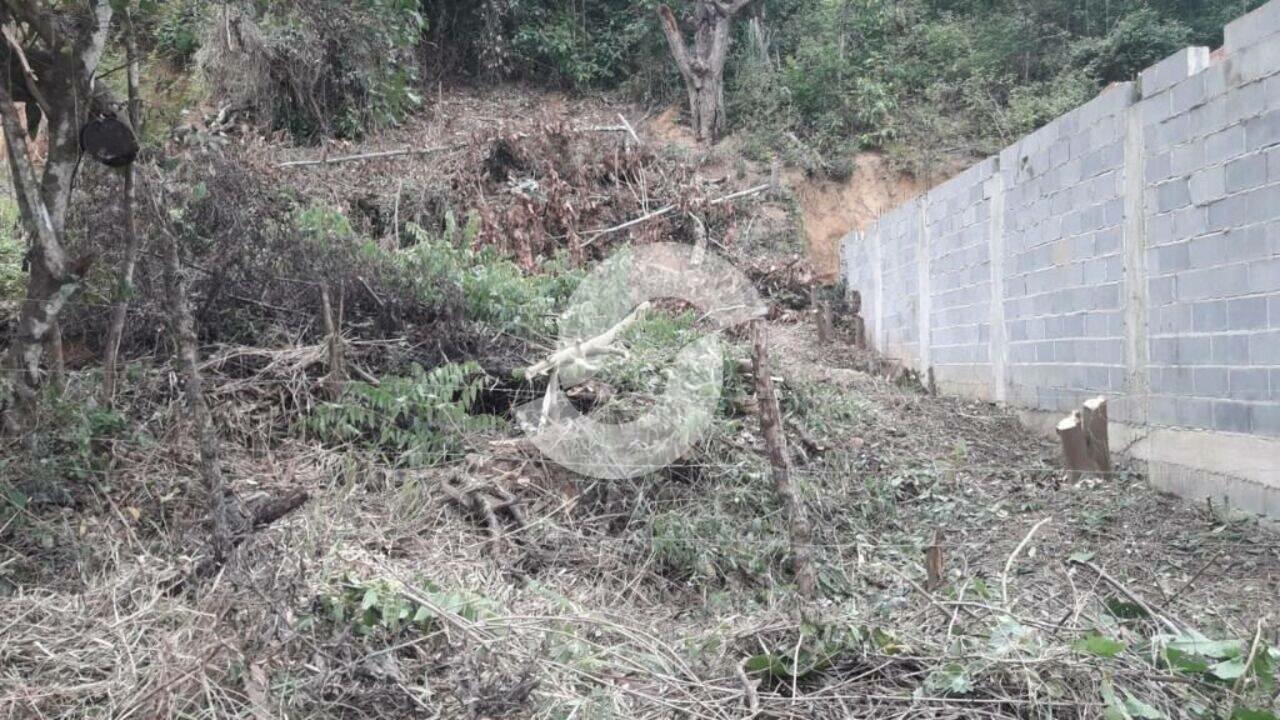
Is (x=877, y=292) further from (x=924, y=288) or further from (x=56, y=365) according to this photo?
(x=56, y=365)

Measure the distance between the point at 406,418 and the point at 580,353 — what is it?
1.12m

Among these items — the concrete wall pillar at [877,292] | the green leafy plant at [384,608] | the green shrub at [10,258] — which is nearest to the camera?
the green leafy plant at [384,608]

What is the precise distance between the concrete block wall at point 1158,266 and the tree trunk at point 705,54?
284 inches

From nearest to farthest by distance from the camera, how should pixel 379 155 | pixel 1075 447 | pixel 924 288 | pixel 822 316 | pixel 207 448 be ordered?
pixel 207 448, pixel 1075 447, pixel 924 288, pixel 379 155, pixel 822 316

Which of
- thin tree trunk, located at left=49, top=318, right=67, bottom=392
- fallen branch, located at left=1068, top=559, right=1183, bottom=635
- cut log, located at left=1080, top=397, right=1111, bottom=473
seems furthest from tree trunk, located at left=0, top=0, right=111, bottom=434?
cut log, located at left=1080, top=397, right=1111, bottom=473

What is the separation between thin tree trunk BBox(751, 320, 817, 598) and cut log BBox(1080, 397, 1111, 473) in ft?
7.37

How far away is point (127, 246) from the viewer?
484 cm

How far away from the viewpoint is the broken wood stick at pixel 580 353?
5676mm

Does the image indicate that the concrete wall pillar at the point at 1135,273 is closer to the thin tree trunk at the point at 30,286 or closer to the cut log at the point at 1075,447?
the cut log at the point at 1075,447

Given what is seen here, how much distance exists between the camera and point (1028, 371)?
660 centimetres

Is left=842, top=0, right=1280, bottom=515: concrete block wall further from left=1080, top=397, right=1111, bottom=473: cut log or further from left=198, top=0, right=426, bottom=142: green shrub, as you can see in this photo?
left=198, top=0, right=426, bottom=142: green shrub

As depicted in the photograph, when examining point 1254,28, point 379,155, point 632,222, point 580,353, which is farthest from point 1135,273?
point 379,155

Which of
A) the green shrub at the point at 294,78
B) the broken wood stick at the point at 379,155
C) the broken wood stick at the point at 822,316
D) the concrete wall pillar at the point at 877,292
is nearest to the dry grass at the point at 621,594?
the concrete wall pillar at the point at 877,292

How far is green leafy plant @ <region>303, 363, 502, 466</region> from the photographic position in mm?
5113
